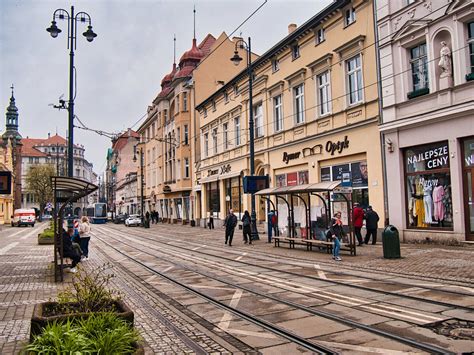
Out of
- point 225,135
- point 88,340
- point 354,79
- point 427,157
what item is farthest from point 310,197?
point 225,135

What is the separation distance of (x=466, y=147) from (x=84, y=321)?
49.8 feet

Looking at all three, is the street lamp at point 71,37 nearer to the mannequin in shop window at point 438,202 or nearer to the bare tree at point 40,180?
the mannequin in shop window at point 438,202

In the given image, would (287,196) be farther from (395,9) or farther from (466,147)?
(395,9)

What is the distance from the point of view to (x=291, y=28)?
31.3 metres

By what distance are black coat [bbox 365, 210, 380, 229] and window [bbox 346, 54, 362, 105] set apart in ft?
19.1

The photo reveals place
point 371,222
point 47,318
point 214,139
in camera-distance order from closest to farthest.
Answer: point 47,318 < point 371,222 < point 214,139

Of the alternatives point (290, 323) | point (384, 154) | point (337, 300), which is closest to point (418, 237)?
point (384, 154)

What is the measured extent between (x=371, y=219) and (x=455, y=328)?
1244cm

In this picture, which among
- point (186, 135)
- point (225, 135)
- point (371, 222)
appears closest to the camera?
point (371, 222)

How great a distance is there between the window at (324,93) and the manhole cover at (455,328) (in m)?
17.8

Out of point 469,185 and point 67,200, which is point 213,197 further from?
point 469,185

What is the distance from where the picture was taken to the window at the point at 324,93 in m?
23.2

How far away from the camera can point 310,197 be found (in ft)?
59.7

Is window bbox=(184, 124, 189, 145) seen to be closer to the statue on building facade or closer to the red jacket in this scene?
the red jacket
